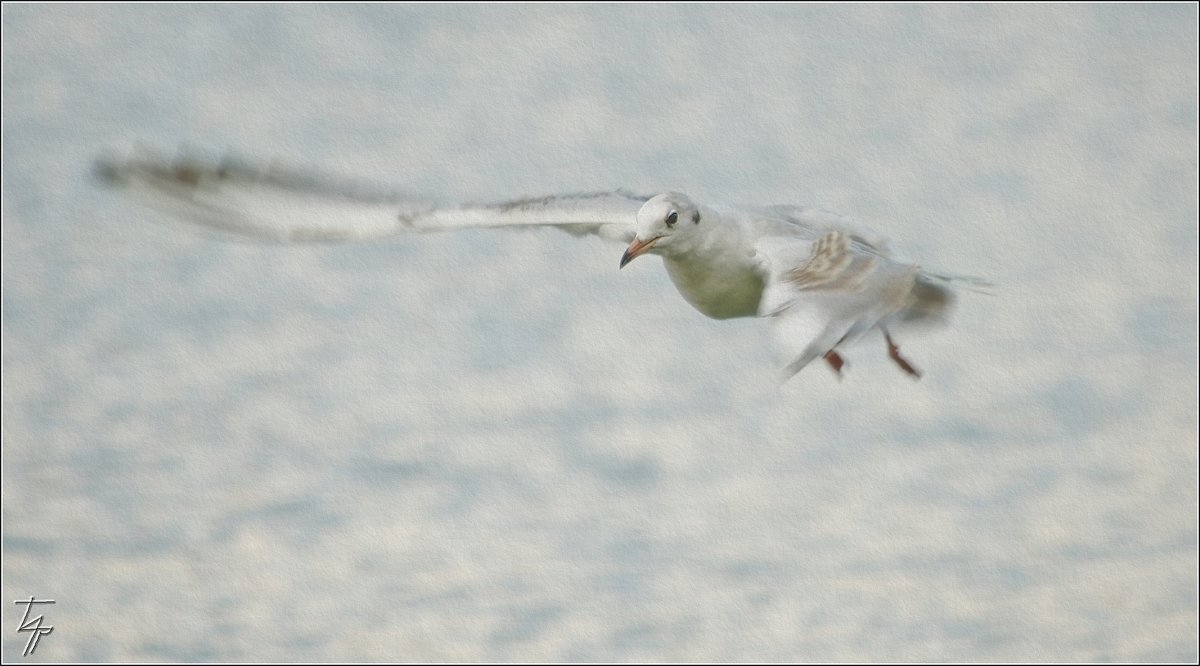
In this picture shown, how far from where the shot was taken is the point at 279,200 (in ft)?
20.4

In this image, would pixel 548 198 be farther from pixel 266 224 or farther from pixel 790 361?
pixel 790 361

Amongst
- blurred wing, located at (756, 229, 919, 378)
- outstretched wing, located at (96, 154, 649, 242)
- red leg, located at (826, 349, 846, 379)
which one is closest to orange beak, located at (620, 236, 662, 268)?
outstretched wing, located at (96, 154, 649, 242)

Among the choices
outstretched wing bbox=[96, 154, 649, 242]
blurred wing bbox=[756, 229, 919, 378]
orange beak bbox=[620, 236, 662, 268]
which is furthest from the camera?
outstretched wing bbox=[96, 154, 649, 242]

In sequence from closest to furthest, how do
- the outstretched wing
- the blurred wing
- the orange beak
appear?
the blurred wing → the orange beak → the outstretched wing

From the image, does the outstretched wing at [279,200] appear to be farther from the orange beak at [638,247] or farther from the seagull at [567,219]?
the orange beak at [638,247]

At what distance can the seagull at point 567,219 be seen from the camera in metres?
5.95

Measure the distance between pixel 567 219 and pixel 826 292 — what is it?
1494 mm

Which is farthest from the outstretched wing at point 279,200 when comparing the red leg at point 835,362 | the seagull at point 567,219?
the red leg at point 835,362

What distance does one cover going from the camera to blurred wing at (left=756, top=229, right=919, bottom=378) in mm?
4387

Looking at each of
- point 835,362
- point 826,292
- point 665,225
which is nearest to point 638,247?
point 665,225

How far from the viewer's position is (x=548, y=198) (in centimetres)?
611

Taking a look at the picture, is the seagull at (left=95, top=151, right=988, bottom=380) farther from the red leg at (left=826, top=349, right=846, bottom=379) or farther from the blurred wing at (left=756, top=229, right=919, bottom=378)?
the blurred wing at (left=756, top=229, right=919, bottom=378)

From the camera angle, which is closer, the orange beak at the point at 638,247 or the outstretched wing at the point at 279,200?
the orange beak at the point at 638,247

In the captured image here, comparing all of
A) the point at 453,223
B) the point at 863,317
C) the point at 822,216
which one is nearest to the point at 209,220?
the point at 453,223
